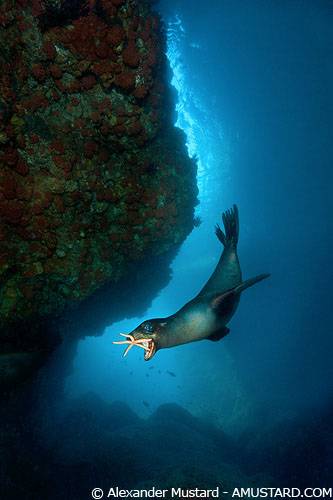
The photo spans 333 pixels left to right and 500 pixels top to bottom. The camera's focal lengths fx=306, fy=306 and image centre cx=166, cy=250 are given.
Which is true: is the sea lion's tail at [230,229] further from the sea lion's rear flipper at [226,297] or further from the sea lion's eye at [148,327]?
the sea lion's eye at [148,327]

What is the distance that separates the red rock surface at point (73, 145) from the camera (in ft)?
15.3

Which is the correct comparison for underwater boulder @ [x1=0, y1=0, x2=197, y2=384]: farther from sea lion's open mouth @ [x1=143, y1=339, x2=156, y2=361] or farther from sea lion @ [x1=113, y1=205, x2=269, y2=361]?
sea lion's open mouth @ [x1=143, y1=339, x2=156, y2=361]

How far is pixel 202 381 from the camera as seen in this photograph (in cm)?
2841

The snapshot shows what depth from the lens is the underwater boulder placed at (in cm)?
466

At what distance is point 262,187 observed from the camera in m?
19.1

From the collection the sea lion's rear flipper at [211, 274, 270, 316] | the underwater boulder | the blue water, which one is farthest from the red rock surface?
the blue water

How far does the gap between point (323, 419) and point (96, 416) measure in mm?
10953

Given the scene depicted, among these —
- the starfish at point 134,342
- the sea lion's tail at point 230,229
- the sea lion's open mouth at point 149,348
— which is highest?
the sea lion's tail at point 230,229

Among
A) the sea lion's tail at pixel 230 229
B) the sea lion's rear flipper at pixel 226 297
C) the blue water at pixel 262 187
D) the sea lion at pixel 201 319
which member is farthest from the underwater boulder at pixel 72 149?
the blue water at pixel 262 187

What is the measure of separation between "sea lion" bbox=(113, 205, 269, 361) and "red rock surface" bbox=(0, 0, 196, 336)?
2844 mm

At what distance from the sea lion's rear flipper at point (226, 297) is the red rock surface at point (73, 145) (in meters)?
3.43

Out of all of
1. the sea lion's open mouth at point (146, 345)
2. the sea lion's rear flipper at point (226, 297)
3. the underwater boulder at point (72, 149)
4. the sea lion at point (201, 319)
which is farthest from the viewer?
the underwater boulder at point (72, 149)

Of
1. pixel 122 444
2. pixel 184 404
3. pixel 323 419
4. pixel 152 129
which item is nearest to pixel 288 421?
pixel 323 419

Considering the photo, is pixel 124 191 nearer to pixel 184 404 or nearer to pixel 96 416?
pixel 96 416
